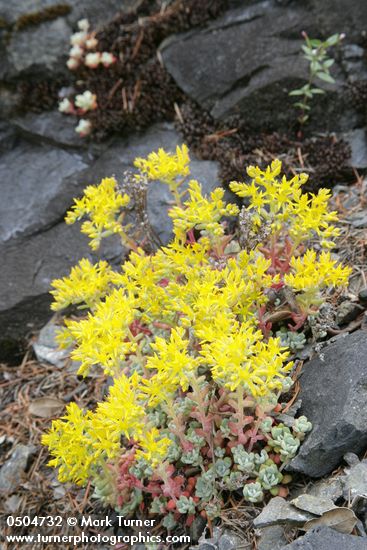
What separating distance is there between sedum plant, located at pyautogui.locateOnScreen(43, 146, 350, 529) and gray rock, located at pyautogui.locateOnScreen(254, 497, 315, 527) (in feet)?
0.32

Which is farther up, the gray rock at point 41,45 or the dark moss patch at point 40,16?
the dark moss patch at point 40,16

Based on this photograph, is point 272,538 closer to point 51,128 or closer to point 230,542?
point 230,542

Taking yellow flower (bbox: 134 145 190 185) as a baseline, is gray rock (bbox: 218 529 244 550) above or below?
below

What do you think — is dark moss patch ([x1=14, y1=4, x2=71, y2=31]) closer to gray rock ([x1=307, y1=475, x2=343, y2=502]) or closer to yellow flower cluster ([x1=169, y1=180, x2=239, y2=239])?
yellow flower cluster ([x1=169, y1=180, x2=239, y2=239])

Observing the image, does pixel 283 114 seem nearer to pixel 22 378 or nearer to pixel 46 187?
pixel 46 187

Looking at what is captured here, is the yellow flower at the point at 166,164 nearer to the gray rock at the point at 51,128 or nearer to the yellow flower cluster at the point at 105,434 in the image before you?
the yellow flower cluster at the point at 105,434

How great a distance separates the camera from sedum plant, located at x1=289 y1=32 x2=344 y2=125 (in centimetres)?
430

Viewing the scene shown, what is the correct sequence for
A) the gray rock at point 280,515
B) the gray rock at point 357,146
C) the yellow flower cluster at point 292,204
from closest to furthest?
the gray rock at point 280,515
the yellow flower cluster at point 292,204
the gray rock at point 357,146

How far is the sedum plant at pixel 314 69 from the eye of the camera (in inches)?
169

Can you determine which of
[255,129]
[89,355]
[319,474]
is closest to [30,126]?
[255,129]

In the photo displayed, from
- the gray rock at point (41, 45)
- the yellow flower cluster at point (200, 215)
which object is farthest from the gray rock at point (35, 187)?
the yellow flower cluster at point (200, 215)

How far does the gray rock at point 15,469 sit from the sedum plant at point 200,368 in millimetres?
913

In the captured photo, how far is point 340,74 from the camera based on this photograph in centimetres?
459

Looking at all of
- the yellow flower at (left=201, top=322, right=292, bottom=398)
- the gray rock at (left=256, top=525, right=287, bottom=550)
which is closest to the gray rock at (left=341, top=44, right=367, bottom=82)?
the yellow flower at (left=201, top=322, right=292, bottom=398)
